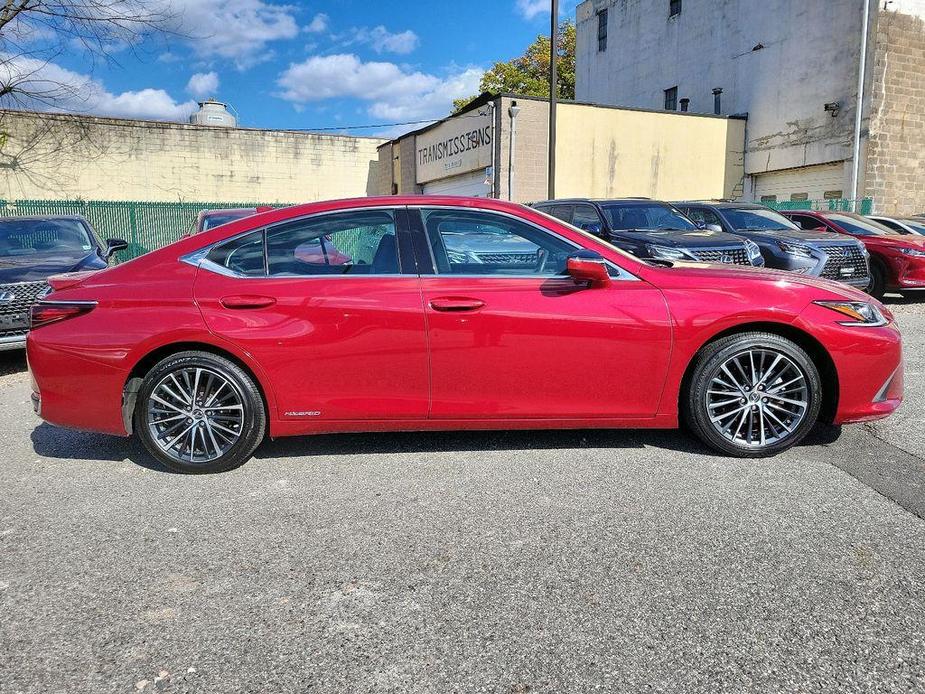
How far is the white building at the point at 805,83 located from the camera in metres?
22.4

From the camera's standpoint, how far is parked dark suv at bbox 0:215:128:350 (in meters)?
6.61

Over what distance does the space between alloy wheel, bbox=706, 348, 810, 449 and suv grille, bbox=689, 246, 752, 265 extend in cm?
490

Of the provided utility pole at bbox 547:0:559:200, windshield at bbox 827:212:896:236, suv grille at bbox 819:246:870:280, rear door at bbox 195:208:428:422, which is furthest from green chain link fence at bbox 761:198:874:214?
rear door at bbox 195:208:428:422

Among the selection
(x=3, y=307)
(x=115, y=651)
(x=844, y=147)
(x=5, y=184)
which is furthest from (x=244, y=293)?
(x=5, y=184)

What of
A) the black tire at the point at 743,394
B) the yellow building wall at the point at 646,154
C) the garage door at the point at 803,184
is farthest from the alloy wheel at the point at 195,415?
the garage door at the point at 803,184

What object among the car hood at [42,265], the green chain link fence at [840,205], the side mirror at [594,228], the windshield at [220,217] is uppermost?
the green chain link fence at [840,205]

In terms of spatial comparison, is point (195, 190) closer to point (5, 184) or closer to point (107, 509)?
point (5, 184)

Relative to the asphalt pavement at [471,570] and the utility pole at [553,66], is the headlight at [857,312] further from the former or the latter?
the utility pole at [553,66]

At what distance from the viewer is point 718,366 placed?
157 inches

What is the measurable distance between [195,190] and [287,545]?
31436 millimetres

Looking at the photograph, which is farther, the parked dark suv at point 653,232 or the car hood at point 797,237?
the car hood at point 797,237

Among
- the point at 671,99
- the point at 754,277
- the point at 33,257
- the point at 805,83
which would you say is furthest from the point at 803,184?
the point at 33,257

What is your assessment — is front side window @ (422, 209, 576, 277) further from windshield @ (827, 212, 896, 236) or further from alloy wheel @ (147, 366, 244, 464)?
windshield @ (827, 212, 896, 236)

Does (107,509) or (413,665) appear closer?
(413,665)
